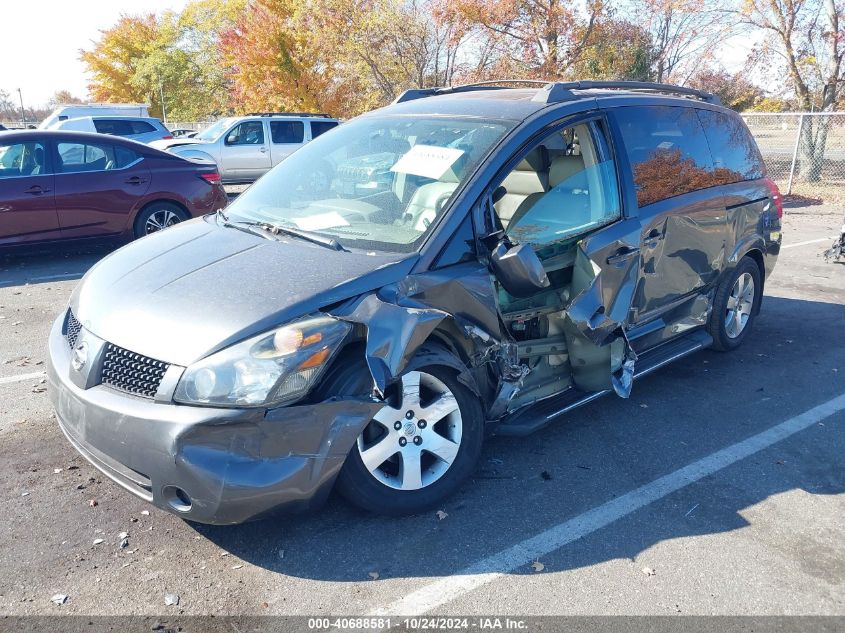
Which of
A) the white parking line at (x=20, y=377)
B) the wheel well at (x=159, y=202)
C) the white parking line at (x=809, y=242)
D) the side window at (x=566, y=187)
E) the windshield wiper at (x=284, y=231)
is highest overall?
the side window at (x=566, y=187)

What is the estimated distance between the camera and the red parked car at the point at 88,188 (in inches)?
305

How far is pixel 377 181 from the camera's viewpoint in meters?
3.80

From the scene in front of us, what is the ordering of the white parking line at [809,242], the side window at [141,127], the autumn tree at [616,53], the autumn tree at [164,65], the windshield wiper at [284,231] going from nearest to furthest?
1. the windshield wiper at [284,231]
2. the white parking line at [809,242]
3. the autumn tree at [616,53]
4. the side window at [141,127]
5. the autumn tree at [164,65]

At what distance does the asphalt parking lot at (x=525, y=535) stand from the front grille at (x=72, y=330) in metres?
0.73

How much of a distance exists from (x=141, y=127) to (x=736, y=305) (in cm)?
1758

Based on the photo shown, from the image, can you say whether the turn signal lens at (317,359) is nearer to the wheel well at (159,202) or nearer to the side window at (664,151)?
the side window at (664,151)

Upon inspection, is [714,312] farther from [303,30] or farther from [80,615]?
[303,30]

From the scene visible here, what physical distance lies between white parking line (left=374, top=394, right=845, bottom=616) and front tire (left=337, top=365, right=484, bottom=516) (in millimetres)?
438

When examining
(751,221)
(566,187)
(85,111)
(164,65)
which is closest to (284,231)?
(566,187)

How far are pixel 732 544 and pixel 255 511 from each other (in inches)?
82.7

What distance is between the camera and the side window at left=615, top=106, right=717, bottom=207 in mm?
4258

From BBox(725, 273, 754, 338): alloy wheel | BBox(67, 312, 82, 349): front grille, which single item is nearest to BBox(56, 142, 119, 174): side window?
BBox(67, 312, 82, 349): front grille

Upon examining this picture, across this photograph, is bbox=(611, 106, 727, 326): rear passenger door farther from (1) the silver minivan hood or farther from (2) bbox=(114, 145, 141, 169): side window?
(2) bbox=(114, 145, 141, 169): side window

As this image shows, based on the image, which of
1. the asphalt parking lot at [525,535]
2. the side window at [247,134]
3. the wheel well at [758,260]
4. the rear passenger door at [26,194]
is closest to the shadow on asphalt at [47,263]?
the rear passenger door at [26,194]
